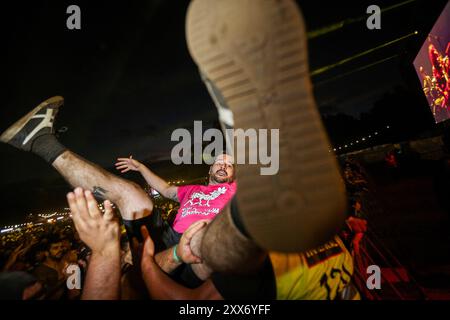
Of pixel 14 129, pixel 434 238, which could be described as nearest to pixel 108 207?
pixel 14 129

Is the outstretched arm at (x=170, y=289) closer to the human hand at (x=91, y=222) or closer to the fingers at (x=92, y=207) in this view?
the human hand at (x=91, y=222)

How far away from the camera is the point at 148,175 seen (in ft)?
12.8

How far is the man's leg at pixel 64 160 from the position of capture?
264cm

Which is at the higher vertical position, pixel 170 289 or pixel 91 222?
pixel 91 222

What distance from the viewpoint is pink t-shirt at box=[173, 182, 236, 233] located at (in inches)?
120

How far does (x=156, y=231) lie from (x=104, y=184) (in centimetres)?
86

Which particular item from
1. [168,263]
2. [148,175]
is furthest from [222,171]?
[168,263]

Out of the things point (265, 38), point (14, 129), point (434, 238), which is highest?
point (14, 129)

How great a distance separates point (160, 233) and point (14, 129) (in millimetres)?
1951

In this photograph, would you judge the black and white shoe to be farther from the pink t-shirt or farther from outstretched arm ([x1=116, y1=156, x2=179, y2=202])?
the pink t-shirt

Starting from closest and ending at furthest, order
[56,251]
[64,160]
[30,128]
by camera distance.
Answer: [64,160] → [30,128] → [56,251]

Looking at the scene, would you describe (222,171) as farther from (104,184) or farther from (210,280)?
(210,280)

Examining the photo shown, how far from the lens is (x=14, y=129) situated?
2738 mm
